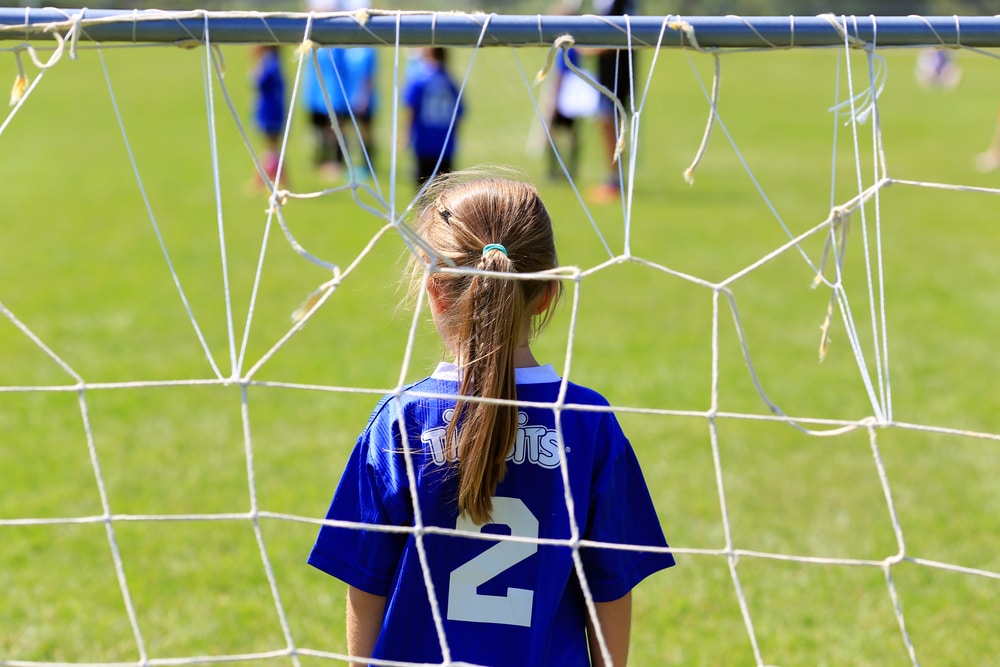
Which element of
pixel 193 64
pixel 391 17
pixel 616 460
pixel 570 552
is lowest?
pixel 193 64

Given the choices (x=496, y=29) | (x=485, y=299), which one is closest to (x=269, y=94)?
(x=496, y=29)

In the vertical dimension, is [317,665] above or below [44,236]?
above

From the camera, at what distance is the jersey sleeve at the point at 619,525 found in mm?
1662

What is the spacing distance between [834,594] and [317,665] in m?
1.52

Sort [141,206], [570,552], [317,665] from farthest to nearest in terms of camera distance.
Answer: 1. [141,206]
2. [317,665]
3. [570,552]

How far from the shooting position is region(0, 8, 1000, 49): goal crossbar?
1.69 meters

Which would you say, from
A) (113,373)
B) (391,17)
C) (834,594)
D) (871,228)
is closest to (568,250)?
(871,228)

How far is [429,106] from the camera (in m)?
8.06

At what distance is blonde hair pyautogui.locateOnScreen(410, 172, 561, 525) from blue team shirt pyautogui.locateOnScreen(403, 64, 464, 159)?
647cm

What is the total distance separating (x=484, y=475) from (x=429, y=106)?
6.80m

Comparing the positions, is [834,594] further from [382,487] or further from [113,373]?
[113,373]

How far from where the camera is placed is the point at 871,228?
294 inches

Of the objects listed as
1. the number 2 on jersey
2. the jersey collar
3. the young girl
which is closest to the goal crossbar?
the young girl

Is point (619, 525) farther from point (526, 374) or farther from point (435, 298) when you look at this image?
point (435, 298)
